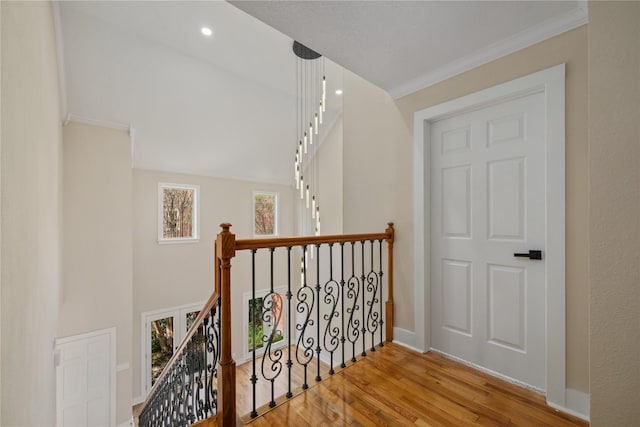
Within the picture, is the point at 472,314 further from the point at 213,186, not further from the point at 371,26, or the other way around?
the point at 213,186

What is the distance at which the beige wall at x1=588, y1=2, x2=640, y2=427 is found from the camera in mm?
852

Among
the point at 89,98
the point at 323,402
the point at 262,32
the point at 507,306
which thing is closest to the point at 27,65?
the point at 323,402

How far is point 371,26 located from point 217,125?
3.92 metres

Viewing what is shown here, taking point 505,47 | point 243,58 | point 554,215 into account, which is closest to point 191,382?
point 554,215

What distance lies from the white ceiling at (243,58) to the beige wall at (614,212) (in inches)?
39.3

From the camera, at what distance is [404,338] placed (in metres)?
2.52

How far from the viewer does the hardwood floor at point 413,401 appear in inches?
62.8

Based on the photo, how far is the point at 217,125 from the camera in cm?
504

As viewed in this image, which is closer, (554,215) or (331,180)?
(554,215)

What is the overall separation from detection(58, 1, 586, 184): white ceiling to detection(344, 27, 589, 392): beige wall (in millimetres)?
122

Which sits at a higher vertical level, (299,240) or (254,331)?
(299,240)

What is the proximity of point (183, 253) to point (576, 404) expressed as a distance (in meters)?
5.83

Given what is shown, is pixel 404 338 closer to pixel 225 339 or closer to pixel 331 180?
pixel 225 339

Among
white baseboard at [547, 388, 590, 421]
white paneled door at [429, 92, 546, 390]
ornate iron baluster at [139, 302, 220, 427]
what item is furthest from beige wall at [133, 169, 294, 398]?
white baseboard at [547, 388, 590, 421]
